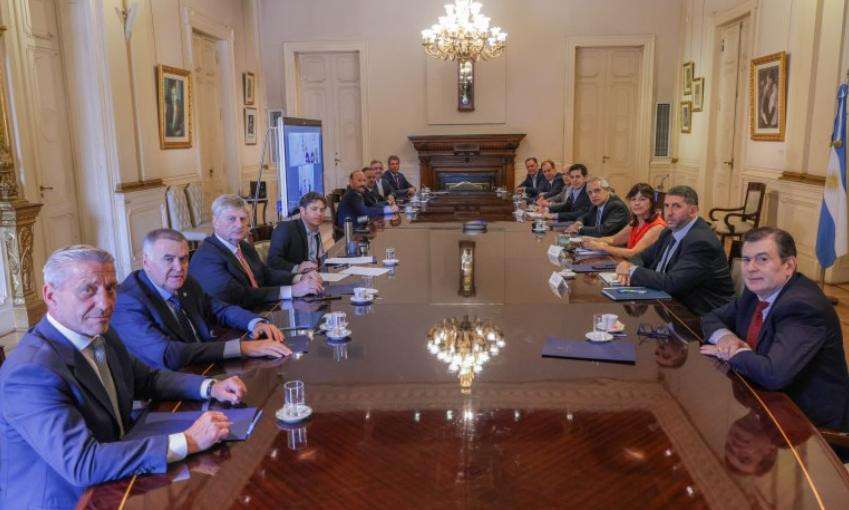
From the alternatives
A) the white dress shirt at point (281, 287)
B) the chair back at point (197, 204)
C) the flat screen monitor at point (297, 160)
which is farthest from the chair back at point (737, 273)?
the chair back at point (197, 204)

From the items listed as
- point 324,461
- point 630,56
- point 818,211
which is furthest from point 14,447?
point 630,56

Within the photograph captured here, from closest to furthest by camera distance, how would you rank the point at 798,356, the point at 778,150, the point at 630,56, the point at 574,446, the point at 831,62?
the point at 574,446, the point at 798,356, the point at 831,62, the point at 778,150, the point at 630,56

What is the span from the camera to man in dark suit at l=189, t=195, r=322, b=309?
3250mm

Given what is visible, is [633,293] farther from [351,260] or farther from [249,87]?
[249,87]

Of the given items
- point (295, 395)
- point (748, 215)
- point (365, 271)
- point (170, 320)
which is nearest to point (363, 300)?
point (365, 271)

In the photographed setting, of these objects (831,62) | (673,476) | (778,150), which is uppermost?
(831,62)

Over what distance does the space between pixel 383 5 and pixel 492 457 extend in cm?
1021

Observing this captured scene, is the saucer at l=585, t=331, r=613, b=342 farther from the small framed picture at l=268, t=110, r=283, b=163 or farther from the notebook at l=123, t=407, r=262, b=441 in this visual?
the small framed picture at l=268, t=110, r=283, b=163

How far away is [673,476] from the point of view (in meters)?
1.54

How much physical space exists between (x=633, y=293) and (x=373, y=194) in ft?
16.8

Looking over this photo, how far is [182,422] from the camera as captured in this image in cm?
187

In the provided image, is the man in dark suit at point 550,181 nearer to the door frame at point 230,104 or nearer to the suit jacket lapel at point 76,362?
the door frame at point 230,104

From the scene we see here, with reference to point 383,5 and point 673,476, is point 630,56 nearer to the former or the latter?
point 383,5

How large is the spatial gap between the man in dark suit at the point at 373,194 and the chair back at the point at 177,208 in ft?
6.66
